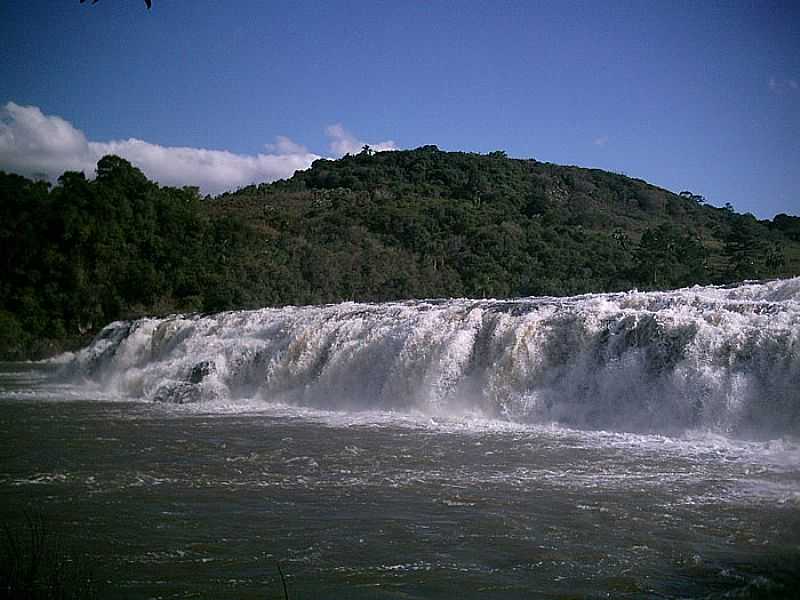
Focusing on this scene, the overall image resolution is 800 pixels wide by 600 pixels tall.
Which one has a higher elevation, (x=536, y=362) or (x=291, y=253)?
(x=291, y=253)

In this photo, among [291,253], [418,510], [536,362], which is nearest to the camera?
[418,510]

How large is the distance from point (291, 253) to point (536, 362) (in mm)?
28247

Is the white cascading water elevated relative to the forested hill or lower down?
lower down

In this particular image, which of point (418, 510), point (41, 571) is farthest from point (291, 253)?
point (41, 571)

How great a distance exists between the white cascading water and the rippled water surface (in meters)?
0.79

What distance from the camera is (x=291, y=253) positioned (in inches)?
1542

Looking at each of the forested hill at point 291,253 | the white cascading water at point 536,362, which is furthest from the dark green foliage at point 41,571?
A: the forested hill at point 291,253

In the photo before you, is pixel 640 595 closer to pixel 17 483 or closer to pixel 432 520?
pixel 432 520

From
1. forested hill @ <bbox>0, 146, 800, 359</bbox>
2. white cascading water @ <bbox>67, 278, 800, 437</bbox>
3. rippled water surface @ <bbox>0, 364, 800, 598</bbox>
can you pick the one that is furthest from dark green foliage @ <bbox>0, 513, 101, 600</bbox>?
forested hill @ <bbox>0, 146, 800, 359</bbox>

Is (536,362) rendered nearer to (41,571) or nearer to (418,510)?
(418,510)

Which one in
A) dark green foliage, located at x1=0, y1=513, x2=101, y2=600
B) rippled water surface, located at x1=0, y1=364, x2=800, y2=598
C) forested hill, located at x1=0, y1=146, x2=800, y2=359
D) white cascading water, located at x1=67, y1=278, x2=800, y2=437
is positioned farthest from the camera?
forested hill, located at x1=0, y1=146, x2=800, y2=359

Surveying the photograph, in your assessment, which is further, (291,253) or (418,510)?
(291,253)

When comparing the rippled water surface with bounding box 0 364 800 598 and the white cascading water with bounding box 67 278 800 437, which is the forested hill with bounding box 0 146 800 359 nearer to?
the white cascading water with bounding box 67 278 800 437

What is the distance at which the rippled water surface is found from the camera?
15.1ft
